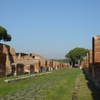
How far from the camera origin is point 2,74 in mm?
17625

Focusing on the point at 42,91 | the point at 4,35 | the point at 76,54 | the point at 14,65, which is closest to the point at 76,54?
the point at 76,54

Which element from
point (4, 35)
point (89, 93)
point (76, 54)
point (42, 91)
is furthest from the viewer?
point (76, 54)

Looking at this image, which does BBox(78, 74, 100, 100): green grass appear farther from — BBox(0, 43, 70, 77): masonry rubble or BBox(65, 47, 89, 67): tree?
BBox(65, 47, 89, 67): tree

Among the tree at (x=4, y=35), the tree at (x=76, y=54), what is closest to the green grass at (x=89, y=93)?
the tree at (x=4, y=35)

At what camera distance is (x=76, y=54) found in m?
88.9

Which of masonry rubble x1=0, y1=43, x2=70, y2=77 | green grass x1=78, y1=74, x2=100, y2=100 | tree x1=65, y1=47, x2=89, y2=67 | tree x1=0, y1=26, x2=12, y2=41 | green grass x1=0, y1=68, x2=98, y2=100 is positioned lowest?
green grass x1=0, y1=68, x2=98, y2=100

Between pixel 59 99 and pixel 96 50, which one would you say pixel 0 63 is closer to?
pixel 96 50

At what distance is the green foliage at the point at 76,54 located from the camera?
89.2 m

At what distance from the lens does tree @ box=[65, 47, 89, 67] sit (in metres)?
89.1

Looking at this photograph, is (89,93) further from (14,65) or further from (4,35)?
(4,35)

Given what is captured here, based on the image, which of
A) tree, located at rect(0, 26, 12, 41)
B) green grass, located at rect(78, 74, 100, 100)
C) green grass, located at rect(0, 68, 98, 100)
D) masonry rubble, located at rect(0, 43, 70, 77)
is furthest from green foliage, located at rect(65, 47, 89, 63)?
green grass, located at rect(78, 74, 100, 100)

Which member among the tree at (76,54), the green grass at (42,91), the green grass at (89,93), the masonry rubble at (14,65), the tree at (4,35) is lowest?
the green grass at (42,91)

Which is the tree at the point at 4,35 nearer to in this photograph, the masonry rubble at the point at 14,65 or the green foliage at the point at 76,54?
the masonry rubble at the point at 14,65

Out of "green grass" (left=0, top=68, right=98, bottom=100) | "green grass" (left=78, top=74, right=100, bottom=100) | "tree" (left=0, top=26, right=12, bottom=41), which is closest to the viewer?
"green grass" (left=78, top=74, right=100, bottom=100)
